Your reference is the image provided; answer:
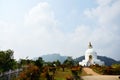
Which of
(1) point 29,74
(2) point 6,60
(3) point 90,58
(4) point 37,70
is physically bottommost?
(1) point 29,74

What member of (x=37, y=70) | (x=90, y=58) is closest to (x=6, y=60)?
(x=37, y=70)

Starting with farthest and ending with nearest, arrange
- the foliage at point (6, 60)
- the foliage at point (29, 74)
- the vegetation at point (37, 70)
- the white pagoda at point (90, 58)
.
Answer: the white pagoda at point (90, 58)
the foliage at point (6, 60)
the vegetation at point (37, 70)
the foliage at point (29, 74)

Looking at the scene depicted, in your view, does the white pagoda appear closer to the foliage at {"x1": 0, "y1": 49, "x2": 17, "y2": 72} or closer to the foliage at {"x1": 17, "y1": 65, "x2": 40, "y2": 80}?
the foliage at {"x1": 0, "y1": 49, "x2": 17, "y2": 72}

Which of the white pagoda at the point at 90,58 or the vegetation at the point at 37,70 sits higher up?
the white pagoda at the point at 90,58

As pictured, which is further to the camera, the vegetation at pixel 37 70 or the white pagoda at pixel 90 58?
the white pagoda at pixel 90 58

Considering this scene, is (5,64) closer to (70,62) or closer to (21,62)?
(21,62)

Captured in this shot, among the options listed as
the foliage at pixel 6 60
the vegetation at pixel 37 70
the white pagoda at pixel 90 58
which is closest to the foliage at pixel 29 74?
the vegetation at pixel 37 70

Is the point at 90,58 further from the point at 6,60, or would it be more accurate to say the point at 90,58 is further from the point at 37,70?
the point at 37,70

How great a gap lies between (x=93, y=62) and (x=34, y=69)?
47.2m

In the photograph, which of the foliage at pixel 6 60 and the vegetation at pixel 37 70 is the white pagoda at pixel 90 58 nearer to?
the vegetation at pixel 37 70

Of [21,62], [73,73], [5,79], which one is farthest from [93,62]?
[5,79]

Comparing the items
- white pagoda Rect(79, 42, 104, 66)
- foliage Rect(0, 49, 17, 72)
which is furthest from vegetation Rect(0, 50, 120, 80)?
white pagoda Rect(79, 42, 104, 66)

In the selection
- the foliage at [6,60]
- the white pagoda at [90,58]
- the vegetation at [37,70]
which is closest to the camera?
the vegetation at [37,70]

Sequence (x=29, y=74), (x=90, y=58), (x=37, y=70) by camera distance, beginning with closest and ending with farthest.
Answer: (x=29, y=74) → (x=37, y=70) → (x=90, y=58)
